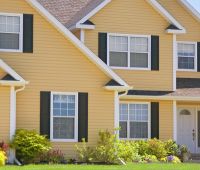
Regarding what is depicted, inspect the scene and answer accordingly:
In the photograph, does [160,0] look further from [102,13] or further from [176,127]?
[176,127]

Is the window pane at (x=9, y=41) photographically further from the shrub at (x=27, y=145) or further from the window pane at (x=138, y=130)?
the window pane at (x=138, y=130)

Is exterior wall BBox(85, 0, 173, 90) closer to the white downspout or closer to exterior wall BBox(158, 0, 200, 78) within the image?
exterior wall BBox(158, 0, 200, 78)

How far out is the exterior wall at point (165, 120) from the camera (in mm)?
30531

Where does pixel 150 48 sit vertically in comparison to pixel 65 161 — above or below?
above

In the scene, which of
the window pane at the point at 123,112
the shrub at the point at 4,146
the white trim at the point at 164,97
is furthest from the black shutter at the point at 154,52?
the shrub at the point at 4,146

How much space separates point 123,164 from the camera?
24734 mm

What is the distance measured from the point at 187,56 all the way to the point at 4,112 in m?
12.1

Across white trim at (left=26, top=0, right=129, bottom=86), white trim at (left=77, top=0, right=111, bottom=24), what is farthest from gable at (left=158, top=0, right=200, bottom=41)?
white trim at (left=26, top=0, right=129, bottom=86)

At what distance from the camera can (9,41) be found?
25891 millimetres

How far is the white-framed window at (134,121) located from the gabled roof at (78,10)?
413 centimetres

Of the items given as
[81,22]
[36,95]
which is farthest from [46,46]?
[81,22]

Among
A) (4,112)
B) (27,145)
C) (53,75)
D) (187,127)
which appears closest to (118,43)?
(53,75)

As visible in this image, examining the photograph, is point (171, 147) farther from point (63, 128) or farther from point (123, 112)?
point (63, 128)

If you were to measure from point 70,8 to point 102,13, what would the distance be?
4.02m
